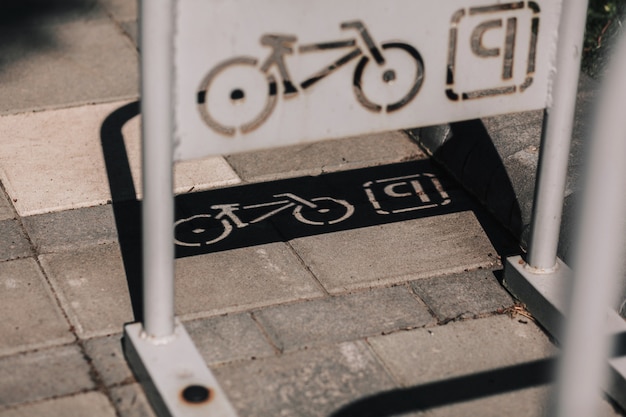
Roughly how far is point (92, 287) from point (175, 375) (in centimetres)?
90

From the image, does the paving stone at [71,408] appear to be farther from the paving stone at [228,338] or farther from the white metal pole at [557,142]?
the white metal pole at [557,142]

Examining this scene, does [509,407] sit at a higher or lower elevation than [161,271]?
lower

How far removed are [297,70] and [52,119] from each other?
2615 millimetres

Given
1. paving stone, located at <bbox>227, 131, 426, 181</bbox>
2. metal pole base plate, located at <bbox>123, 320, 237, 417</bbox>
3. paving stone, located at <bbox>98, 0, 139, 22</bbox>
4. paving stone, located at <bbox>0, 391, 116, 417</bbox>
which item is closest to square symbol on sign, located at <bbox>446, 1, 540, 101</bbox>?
metal pole base plate, located at <bbox>123, 320, 237, 417</bbox>

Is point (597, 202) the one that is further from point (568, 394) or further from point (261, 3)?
point (261, 3)

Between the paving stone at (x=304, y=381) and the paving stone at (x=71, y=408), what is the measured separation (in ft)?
1.42

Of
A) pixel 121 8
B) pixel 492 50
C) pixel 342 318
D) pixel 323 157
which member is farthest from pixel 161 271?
pixel 121 8

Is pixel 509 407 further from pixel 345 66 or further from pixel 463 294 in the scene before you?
pixel 345 66

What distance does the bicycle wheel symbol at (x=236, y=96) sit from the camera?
3.65 metres

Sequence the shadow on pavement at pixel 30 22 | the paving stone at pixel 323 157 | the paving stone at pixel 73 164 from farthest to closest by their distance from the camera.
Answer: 1. the shadow on pavement at pixel 30 22
2. the paving stone at pixel 323 157
3. the paving stone at pixel 73 164

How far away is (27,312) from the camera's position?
14.4ft

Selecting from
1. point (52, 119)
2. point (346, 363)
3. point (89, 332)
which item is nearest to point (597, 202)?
point (346, 363)

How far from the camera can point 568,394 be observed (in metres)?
2.07

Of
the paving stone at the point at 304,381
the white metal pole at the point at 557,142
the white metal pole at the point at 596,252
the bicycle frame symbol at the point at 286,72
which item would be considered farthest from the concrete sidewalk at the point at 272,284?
the white metal pole at the point at 596,252
